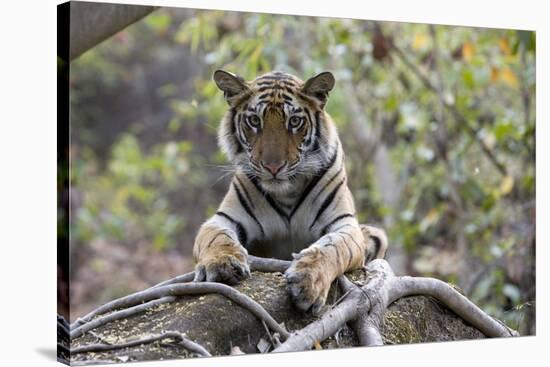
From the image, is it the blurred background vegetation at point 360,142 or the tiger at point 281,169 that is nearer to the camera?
the tiger at point 281,169

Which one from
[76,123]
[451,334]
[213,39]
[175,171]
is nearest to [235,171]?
[451,334]

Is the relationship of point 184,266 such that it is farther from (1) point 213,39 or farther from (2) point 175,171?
(1) point 213,39

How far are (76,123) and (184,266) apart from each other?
2.70 m

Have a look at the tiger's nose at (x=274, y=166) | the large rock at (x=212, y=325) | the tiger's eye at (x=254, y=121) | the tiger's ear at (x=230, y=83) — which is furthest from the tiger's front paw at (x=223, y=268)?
the tiger's ear at (x=230, y=83)

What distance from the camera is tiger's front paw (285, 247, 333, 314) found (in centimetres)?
421

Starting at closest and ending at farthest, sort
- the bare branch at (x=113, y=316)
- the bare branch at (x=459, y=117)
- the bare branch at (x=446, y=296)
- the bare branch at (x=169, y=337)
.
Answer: the bare branch at (x=169, y=337) → the bare branch at (x=113, y=316) → the bare branch at (x=446, y=296) → the bare branch at (x=459, y=117)

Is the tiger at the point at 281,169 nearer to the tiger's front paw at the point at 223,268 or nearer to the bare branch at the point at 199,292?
the tiger's front paw at the point at 223,268

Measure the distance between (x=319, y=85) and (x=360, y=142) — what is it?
201 inches

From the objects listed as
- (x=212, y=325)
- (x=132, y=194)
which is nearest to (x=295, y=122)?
(x=212, y=325)

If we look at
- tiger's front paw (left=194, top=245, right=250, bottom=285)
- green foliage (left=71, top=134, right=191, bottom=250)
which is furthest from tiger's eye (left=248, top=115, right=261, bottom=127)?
green foliage (left=71, top=134, right=191, bottom=250)

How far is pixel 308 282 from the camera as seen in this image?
4219 mm

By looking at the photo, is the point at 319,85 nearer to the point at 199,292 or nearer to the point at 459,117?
the point at 199,292

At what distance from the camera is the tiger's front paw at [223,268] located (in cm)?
427

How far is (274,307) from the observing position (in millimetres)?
4238
